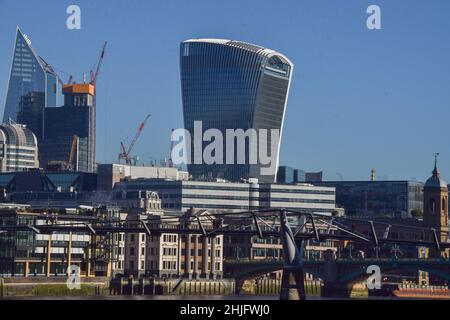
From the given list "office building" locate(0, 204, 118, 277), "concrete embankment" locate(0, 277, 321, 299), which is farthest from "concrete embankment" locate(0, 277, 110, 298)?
"office building" locate(0, 204, 118, 277)

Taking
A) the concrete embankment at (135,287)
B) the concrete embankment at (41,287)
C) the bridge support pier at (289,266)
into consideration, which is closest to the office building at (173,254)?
the concrete embankment at (135,287)

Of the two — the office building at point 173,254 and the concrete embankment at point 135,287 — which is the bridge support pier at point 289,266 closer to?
the concrete embankment at point 135,287

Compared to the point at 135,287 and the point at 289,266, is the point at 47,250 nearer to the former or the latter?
the point at 135,287

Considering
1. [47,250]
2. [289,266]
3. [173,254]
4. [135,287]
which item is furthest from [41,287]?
[173,254]

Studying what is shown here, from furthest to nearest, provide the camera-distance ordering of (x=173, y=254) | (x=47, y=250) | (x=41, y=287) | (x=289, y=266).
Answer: (x=173, y=254), (x=47, y=250), (x=41, y=287), (x=289, y=266)

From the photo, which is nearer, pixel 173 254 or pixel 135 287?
pixel 135 287

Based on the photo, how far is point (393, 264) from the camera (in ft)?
479

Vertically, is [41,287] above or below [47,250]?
below

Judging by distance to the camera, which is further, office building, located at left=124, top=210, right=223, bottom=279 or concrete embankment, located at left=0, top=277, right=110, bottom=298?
office building, located at left=124, top=210, right=223, bottom=279

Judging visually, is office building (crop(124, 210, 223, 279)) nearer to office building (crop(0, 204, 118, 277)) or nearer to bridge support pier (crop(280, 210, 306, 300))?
office building (crop(0, 204, 118, 277))

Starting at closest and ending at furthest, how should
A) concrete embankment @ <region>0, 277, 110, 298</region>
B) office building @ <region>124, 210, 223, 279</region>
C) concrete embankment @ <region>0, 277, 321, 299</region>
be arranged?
concrete embankment @ <region>0, 277, 110, 298</region>
concrete embankment @ <region>0, 277, 321, 299</region>
office building @ <region>124, 210, 223, 279</region>
